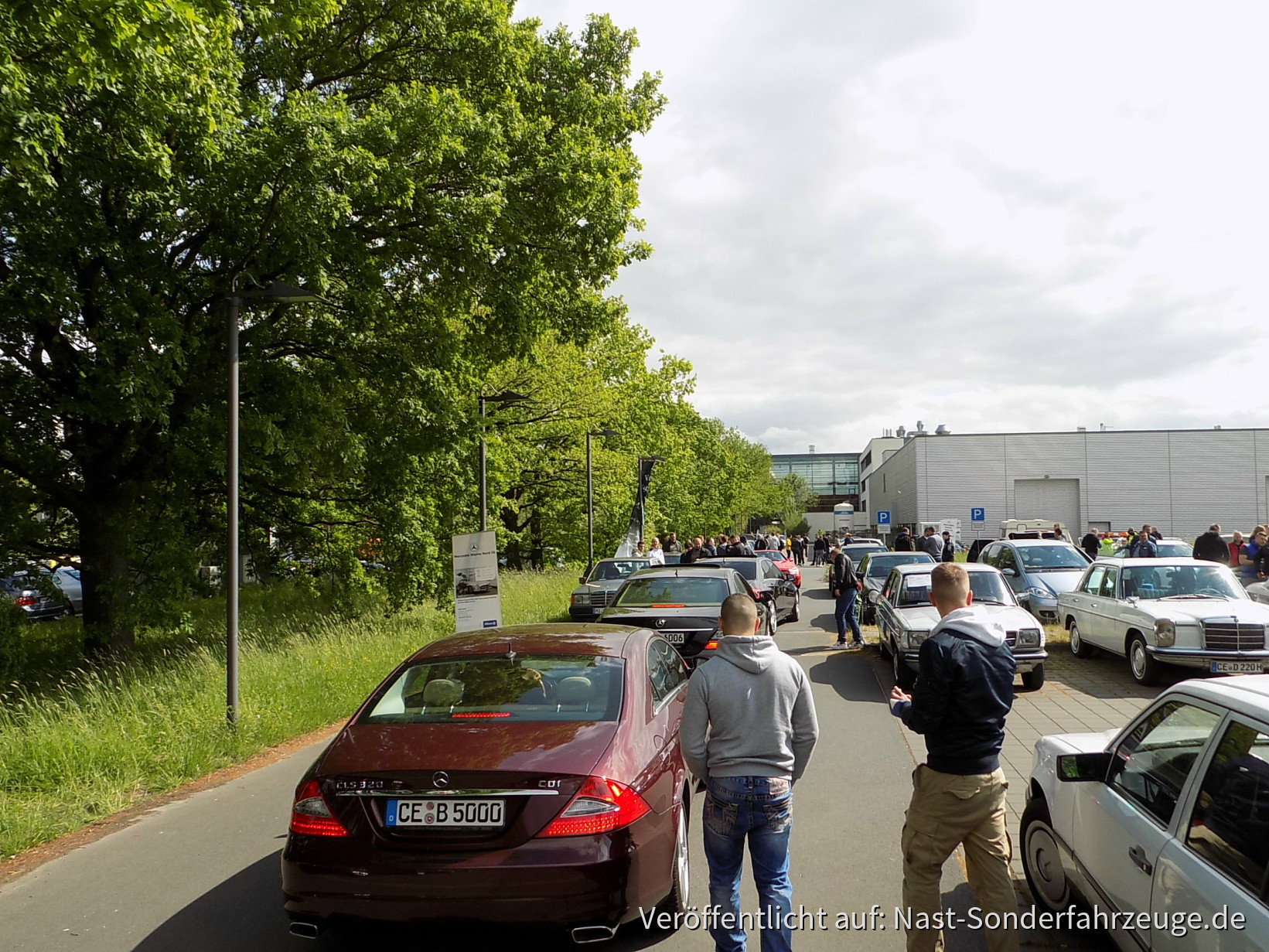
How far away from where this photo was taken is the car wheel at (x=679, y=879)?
4395 millimetres

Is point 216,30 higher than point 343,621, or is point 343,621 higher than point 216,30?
point 216,30

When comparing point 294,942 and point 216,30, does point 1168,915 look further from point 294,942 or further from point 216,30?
point 216,30

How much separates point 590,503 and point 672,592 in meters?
20.3

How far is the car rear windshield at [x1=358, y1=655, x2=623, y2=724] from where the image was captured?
456cm

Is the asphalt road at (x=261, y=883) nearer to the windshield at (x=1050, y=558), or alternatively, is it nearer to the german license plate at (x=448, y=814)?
the german license plate at (x=448, y=814)

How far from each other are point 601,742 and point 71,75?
22.6 ft

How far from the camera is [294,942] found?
14.7 ft

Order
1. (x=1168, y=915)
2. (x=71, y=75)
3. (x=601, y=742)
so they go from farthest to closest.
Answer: (x=71, y=75) → (x=601, y=742) → (x=1168, y=915)

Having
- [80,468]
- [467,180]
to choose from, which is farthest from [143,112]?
[80,468]

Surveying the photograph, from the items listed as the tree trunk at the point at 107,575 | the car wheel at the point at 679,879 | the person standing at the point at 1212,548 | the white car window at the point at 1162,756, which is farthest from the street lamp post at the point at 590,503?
the white car window at the point at 1162,756

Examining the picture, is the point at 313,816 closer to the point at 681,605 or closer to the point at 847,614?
the point at 681,605

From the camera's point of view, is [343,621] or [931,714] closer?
[931,714]

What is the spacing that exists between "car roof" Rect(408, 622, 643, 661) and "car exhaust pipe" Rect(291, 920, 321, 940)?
1.55m

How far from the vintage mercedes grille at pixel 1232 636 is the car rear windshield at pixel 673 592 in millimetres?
5688
